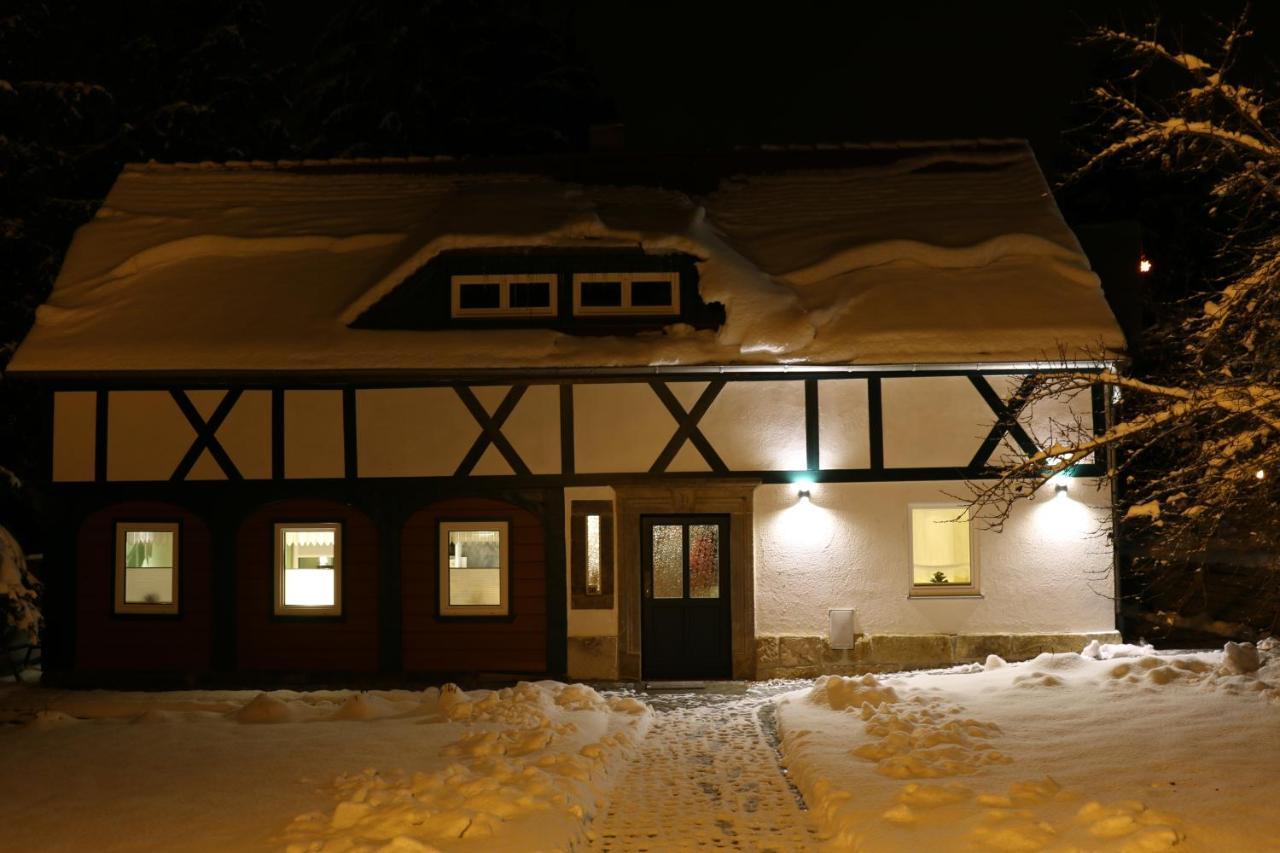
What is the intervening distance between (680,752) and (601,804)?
2.07 m

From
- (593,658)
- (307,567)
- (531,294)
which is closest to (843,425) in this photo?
(593,658)

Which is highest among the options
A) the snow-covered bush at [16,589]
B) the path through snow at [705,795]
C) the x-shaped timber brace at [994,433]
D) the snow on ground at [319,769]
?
the x-shaped timber brace at [994,433]

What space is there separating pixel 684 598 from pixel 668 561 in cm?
52

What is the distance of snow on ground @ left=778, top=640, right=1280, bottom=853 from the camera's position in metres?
7.01

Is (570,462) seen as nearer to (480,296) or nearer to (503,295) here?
(503,295)

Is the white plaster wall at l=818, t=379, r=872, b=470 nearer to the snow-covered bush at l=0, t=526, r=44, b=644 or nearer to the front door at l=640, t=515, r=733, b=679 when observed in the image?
the front door at l=640, t=515, r=733, b=679

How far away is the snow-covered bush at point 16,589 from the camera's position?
12.8 metres

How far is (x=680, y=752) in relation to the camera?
10.3m

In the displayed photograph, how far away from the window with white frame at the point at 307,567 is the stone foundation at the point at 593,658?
3327mm

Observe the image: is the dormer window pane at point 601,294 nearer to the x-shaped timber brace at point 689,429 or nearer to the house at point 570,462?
the house at point 570,462

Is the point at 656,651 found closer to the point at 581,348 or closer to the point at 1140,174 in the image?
the point at 581,348

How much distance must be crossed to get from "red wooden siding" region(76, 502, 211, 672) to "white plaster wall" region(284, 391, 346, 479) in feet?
5.17

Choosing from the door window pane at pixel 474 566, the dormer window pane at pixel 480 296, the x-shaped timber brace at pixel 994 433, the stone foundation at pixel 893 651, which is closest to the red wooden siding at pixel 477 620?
the door window pane at pixel 474 566

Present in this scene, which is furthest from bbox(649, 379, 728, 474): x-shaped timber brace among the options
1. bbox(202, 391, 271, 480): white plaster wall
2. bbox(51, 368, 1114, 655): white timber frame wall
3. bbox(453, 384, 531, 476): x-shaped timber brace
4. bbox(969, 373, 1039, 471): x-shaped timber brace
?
bbox(202, 391, 271, 480): white plaster wall
